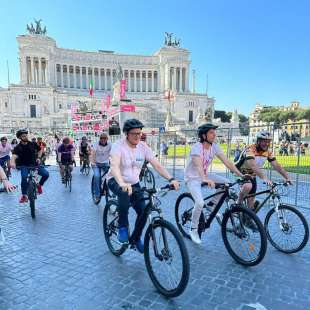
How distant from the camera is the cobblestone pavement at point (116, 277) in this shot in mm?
3385

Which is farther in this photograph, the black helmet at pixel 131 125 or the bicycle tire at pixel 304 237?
the bicycle tire at pixel 304 237

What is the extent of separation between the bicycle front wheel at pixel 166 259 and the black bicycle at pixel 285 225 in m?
2.16

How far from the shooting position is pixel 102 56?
104938mm

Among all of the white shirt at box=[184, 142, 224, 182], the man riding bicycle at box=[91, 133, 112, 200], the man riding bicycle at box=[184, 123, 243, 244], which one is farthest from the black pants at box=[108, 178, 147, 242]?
the man riding bicycle at box=[91, 133, 112, 200]

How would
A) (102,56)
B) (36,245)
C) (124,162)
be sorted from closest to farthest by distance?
1. (124,162)
2. (36,245)
3. (102,56)

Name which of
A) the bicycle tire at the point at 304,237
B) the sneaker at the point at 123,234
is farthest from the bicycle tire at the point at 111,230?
the bicycle tire at the point at 304,237

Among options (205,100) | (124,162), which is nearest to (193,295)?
(124,162)

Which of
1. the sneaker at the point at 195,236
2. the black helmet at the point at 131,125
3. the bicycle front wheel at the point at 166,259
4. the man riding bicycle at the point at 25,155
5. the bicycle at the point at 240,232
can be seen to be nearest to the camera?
the bicycle front wheel at the point at 166,259

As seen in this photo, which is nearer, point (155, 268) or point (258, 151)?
point (155, 268)

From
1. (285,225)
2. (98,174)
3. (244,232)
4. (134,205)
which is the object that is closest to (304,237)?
(285,225)

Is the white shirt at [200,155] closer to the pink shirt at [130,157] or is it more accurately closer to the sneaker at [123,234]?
the pink shirt at [130,157]

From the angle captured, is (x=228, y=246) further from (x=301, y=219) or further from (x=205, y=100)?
(x=205, y=100)

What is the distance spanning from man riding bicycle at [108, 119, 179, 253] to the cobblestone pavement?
0.63 metres

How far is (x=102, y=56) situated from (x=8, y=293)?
109732mm
